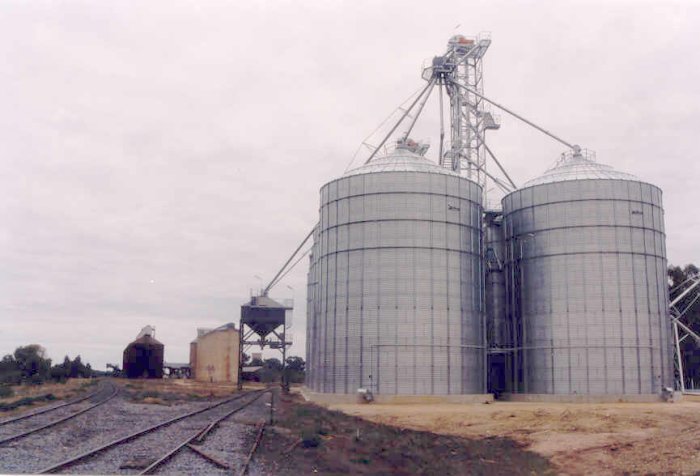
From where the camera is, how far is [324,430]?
27.0 meters

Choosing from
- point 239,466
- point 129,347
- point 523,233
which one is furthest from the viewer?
point 129,347

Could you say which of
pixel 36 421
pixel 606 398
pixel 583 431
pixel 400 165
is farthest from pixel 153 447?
pixel 606 398

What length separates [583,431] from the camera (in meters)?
27.8

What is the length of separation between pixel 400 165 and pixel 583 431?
25.7 m

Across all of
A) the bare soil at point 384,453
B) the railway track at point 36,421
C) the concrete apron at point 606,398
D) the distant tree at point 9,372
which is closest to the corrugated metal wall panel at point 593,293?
the concrete apron at point 606,398

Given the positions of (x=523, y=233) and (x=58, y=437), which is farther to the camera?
(x=523, y=233)

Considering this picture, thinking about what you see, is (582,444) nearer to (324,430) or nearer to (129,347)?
(324,430)

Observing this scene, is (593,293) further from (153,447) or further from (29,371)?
(29,371)

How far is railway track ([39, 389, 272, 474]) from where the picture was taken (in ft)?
58.0

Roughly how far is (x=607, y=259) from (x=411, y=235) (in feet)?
45.7

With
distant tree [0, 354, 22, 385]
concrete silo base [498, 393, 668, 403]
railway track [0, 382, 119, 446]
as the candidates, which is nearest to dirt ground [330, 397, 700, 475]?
concrete silo base [498, 393, 668, 403]

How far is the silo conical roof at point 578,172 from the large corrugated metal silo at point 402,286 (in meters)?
6.31

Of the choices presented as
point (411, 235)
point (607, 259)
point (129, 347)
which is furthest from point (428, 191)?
point (129, 347)

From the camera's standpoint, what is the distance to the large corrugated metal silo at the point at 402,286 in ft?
144
